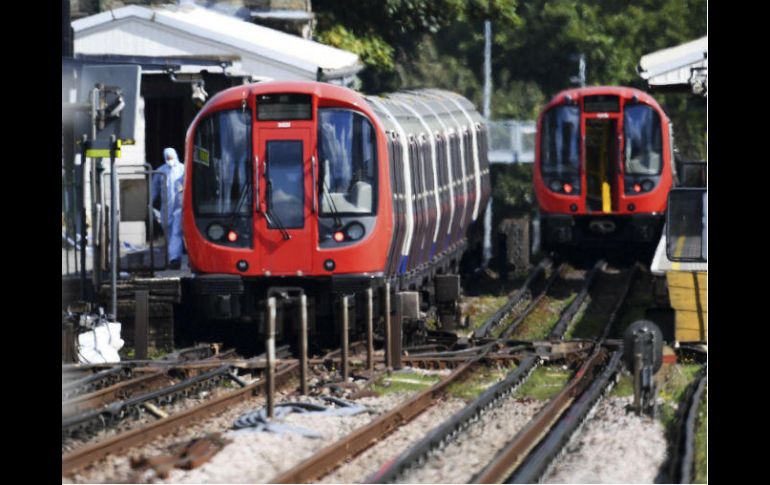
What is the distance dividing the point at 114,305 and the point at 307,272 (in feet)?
5.92

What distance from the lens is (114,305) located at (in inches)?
677

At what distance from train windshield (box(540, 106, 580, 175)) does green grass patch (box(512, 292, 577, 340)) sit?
7.42 feet

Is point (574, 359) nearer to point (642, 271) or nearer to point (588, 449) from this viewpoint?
point (588, 449)

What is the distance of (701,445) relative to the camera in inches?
476

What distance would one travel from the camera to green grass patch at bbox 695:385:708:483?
10.9 metres

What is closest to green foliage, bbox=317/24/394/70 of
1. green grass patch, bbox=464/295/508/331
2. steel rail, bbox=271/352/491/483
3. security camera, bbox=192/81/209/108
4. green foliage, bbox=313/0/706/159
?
green foliage, bbox=313/0/706/159

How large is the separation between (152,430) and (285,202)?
552 cm

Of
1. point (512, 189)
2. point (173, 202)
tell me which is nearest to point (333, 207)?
point (173, 202)

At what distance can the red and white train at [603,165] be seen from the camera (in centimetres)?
2567

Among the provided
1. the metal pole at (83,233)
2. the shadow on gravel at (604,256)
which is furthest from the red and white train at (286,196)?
the shadow on gravel at (604,256)

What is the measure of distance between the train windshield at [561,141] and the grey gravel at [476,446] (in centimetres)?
1196

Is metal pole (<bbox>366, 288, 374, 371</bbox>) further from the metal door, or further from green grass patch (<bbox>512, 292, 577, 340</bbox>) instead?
green grass patch (<bbox>512, 292, 577, 340</bbox>)
